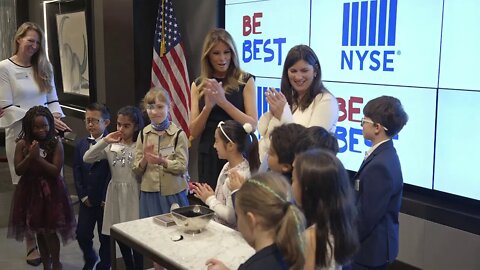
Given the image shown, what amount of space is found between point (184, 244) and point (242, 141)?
635 mm

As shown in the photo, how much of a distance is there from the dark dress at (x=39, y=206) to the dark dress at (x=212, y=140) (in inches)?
38.4

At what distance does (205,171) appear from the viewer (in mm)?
3098

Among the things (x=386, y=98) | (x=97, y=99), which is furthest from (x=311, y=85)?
(x=97, y=99)

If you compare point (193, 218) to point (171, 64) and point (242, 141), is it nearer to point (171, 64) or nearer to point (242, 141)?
point (242, 141)

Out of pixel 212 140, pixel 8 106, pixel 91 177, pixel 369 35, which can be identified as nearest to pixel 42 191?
pixel 91 177

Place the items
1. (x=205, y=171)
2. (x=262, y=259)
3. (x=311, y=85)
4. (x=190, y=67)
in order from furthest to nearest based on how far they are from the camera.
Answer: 1. (x=190, y=67)
2. (x=205, y=171)
3. (x=311, y=85)
4. (x=262, y=259)

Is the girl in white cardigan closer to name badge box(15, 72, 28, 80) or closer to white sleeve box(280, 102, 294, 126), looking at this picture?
white sleeve box(280, 102, 294, 126)

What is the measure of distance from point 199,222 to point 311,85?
890mm

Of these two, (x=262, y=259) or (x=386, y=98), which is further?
(x=386, y=98)

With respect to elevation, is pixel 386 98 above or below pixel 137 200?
above

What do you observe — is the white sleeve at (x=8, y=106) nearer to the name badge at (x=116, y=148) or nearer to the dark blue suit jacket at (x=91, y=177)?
the dark blue suit jacket at (x=91, y=177)

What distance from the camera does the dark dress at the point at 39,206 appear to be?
3.29 metres

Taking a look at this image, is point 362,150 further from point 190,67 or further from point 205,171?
point 190,67

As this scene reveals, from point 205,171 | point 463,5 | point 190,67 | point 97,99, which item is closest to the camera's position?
point 463,5
